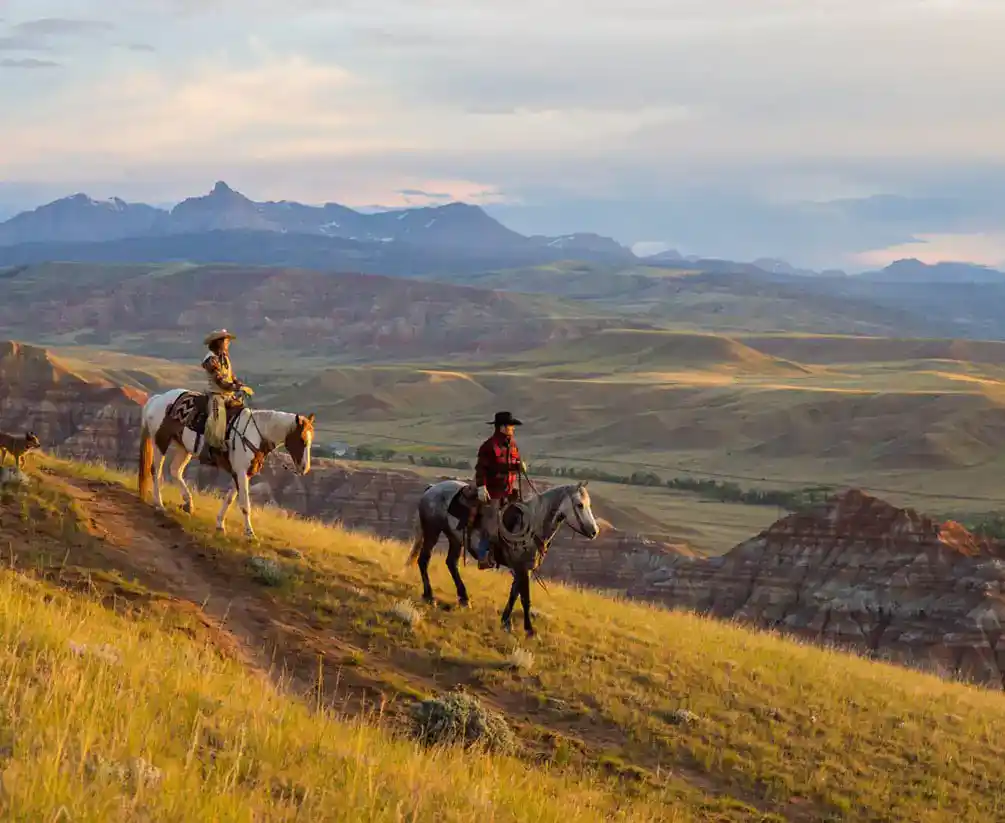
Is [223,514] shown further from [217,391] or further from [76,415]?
[76,415]

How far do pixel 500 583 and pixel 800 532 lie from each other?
95.7 ft

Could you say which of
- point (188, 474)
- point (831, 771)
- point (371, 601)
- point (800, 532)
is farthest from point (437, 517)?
point (188, 474)

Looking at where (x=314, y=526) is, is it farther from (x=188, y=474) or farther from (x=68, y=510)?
(x=188, y=474)

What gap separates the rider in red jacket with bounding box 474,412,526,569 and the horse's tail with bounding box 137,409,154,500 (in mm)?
5600

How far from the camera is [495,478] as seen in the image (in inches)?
698

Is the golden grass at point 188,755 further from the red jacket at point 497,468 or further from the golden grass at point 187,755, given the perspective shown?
the red jacket at point 497,468

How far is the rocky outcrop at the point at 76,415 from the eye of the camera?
2569 inches

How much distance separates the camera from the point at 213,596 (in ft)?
52.8

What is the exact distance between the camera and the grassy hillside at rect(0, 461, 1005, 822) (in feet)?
23.9

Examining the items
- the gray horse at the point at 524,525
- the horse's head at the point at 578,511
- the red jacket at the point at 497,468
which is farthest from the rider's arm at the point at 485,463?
the horse's head at the point at 578,511

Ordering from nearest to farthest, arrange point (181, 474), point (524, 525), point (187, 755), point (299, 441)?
point (187, 755), point (524, 525), point (299, 441), point (181, 474)

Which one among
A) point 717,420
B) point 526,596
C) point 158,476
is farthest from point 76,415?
point 717,420

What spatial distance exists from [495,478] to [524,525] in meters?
0.87

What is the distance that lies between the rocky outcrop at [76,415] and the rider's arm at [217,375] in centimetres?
4520
